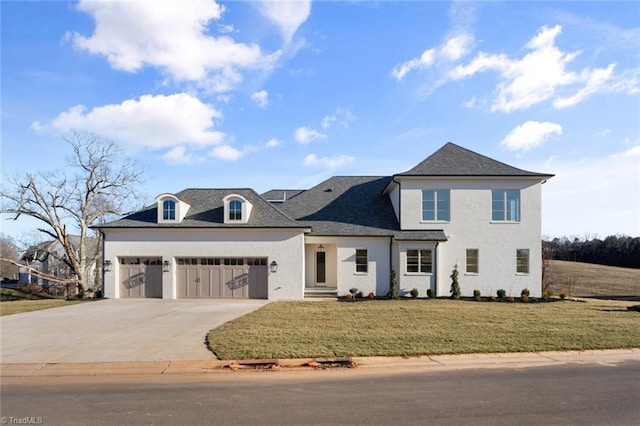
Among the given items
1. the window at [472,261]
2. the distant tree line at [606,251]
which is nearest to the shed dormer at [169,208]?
the window at [472,261]

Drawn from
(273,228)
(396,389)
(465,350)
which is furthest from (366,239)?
(396,389)

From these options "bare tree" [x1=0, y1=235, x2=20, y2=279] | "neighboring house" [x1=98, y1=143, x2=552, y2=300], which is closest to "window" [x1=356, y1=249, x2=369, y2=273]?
"neighboring house" [x1=98, y1=143, x2=552, y2=300]

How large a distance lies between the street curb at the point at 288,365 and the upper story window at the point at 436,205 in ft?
47.2

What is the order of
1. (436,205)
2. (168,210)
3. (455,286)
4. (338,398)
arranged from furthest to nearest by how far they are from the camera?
(436,205) < (168,210) < (455,286) < (338,398)

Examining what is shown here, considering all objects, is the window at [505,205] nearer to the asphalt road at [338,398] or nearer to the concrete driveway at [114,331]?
the concrete driveway at [114,331]

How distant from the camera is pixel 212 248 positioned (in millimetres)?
22406

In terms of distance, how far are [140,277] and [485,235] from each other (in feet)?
63.0

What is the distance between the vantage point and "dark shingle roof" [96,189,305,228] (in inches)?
882

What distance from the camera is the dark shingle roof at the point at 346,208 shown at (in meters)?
23.8

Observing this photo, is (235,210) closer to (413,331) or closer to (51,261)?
(413,331)

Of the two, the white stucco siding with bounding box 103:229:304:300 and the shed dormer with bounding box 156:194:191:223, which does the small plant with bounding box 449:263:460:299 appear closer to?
the white stucco siding with bounding box 103:229:304:300

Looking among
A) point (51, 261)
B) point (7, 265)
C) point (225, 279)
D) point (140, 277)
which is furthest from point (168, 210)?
point (7, 265)

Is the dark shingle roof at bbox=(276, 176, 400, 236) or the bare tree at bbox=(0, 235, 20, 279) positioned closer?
the dark shingle roof at bbox=(276, 176, 400, 236)

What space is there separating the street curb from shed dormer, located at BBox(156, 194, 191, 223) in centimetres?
1427
